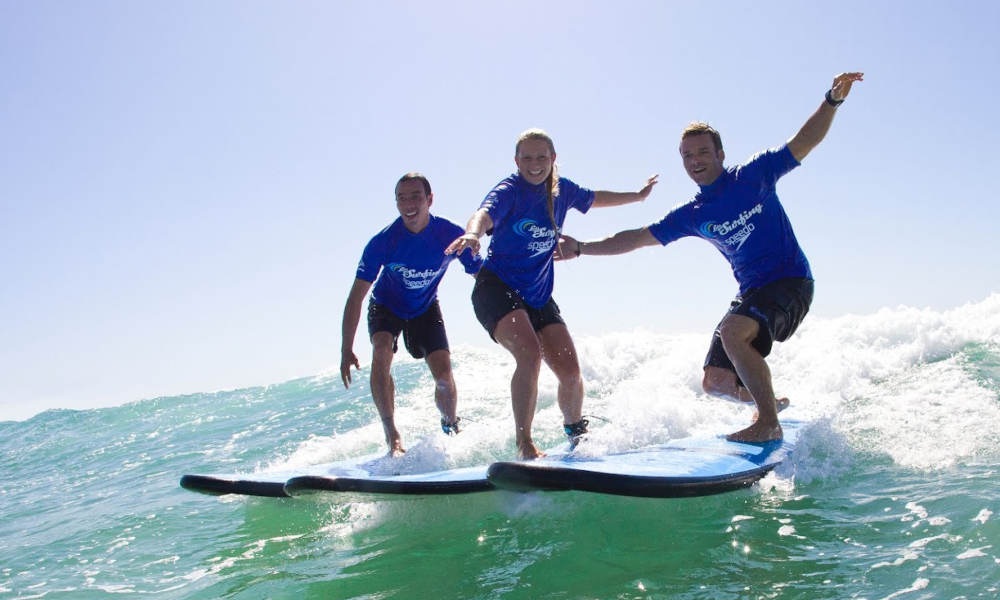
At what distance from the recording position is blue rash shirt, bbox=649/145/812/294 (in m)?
4.36

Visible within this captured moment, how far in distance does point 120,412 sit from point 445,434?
1371cm

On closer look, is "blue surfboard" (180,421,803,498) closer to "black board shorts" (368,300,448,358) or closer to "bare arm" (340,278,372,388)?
"bare arm" (340,278,372,388)

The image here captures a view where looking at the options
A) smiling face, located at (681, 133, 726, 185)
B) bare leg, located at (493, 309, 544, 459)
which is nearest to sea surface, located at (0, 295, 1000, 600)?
bare leg, located at (493, 309, 544, 459)

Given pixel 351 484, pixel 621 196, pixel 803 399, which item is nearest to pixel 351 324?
pixel 351 484

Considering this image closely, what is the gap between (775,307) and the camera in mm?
4238

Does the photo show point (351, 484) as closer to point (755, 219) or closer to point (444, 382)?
point (444, 382)

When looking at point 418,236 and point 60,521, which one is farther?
point 60,521

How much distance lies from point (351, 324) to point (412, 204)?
1.04 meters

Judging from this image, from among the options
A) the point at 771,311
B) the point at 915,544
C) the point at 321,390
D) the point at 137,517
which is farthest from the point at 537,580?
the point at 321,390

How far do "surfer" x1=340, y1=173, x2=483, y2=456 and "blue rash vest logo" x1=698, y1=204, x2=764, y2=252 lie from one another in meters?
1.85

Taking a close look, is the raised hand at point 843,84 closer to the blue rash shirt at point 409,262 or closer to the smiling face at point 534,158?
the smiling face at point 534,158

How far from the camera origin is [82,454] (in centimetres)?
1080

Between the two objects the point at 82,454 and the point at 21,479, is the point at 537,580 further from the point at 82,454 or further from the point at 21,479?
the point at 82,454

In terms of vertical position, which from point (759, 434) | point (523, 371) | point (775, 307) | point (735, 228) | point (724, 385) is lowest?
point (759, 434)
